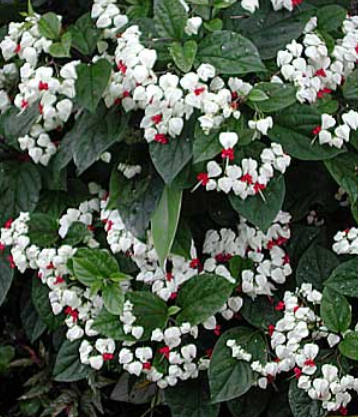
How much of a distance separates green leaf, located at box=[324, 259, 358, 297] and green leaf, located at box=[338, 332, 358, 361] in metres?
0.08

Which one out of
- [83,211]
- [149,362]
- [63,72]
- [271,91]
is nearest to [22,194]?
[83,211]

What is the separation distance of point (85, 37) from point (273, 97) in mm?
408

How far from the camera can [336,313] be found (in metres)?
1.57

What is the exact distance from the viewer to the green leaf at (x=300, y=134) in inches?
61.7

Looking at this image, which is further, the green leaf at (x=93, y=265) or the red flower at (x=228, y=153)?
the green leaf at (x=93, y=265)

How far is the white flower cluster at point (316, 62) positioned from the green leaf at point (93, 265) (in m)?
0.50

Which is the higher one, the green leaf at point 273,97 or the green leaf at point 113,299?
the green leaf at point 273,97

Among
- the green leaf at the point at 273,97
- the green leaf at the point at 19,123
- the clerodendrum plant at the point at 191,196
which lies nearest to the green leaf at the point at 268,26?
the clerodendrum plant at the point at 191,196

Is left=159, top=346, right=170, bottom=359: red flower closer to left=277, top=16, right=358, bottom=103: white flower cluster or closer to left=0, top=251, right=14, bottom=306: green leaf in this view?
left=0, top=251, right=14, bottom=306: green leaf

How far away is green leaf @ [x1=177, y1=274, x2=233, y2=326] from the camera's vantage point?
1594 millimetres

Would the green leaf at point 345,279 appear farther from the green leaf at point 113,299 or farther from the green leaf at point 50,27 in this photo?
the green leaf at point 50,27

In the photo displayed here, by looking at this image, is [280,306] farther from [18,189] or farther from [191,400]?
[18,189]

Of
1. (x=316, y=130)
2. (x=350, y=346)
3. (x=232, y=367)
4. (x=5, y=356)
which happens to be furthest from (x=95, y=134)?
(x=5, y=356)

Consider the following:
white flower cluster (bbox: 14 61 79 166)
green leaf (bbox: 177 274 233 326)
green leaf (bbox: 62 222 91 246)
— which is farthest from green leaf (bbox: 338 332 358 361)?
white flower cluster (bbox: 14 61 79 166)
